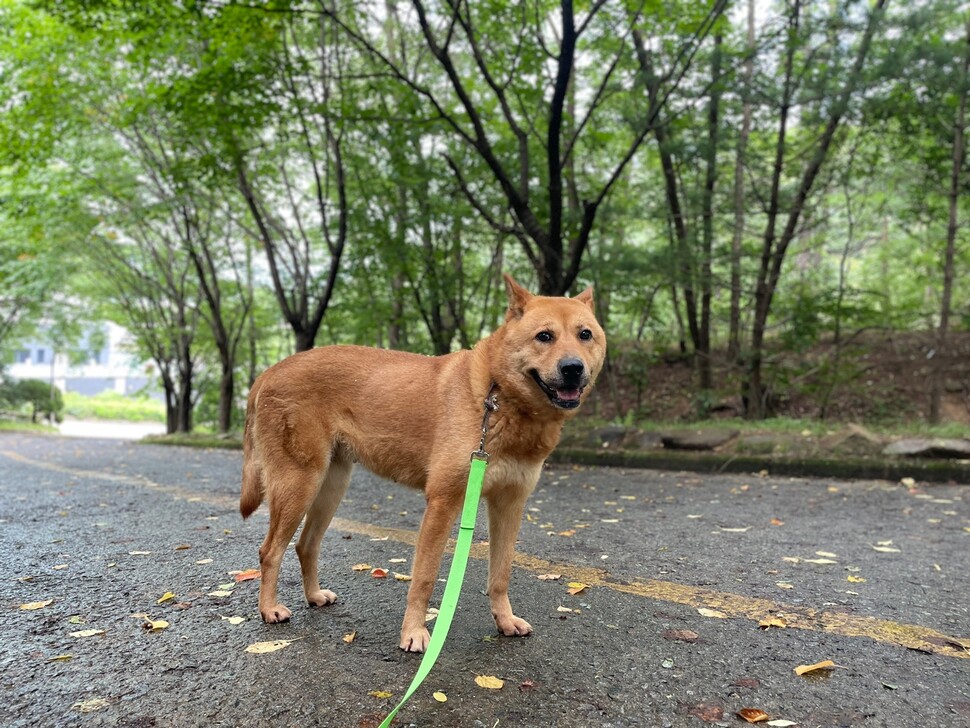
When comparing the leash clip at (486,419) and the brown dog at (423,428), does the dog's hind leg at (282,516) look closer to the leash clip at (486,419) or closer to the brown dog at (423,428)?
the brown dog at (423,428)

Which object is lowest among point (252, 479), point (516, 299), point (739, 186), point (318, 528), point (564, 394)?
point (318, 528)

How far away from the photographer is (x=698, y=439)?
920 centimetres

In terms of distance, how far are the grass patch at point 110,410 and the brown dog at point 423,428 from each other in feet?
159

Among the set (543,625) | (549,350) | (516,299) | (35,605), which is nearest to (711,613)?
(543,625)

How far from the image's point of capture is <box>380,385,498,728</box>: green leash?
2.18m

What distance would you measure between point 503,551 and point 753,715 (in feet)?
4.07

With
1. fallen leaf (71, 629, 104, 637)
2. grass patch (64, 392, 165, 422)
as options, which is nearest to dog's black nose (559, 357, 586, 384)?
fallen leaf (71, 629, 104, 637)

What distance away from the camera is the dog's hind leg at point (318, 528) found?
11.2 feet

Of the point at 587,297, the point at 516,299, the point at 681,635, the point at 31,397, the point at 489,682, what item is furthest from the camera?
the point at 31,397

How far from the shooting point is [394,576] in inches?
155

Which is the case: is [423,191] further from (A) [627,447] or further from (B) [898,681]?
(B) [898,681]

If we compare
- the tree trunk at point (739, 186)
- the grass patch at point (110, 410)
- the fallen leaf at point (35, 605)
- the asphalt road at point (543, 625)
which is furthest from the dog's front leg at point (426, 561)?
the grass patch at point (110, 410)

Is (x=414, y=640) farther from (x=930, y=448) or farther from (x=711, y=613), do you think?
(x=930, y=448)

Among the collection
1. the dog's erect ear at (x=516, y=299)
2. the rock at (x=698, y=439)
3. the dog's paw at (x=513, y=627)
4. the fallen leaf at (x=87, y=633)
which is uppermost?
the dog's erect ear at (x=516, y=299)
